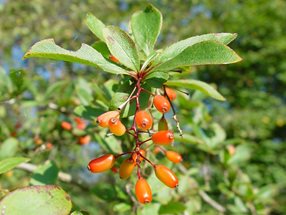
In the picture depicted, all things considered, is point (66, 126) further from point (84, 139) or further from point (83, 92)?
point (83, 92)

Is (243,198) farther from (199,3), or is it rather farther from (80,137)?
(199,3)

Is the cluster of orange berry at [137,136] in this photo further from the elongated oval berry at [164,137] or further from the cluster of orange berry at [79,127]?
the cluster of orange berry at [79,127]

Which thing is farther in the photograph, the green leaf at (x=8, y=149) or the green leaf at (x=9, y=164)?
the green leaf at (x=8, y=149)

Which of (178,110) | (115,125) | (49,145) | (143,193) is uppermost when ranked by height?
(115,125)

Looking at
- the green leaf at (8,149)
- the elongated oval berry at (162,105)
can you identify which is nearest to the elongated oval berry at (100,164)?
the elongated oval berry at (162,105)

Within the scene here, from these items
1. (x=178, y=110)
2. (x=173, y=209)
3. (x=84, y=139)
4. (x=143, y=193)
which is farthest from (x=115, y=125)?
(x=84, y=139)

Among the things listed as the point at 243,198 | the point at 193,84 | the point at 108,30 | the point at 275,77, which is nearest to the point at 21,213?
the point at 108,30
